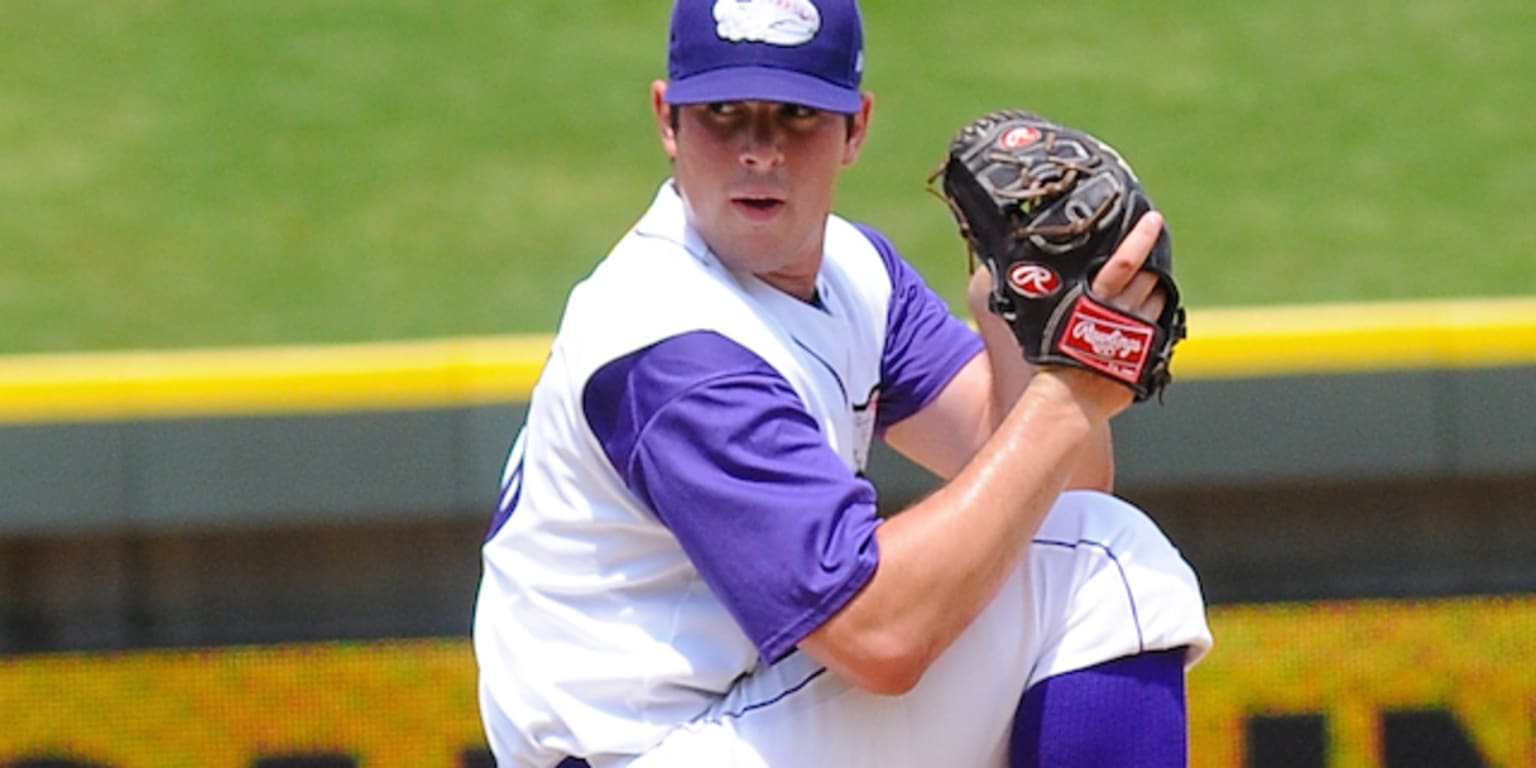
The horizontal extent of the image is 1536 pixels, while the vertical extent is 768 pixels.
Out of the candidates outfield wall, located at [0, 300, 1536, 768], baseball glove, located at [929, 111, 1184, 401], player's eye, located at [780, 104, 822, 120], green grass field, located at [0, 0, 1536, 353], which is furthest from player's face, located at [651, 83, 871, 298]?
green grass field, located at [0, 0, 1536, 353]

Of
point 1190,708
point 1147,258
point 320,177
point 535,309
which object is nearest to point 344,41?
point 320,177

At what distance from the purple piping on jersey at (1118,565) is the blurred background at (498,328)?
53.2 inches

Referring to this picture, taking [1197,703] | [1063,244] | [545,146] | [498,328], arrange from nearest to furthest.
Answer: [1063,244] → [1197,703] → [498,328] → [545,146]

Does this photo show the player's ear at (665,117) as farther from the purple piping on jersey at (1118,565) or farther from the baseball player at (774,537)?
the purple piping on jersey at (1118,565)

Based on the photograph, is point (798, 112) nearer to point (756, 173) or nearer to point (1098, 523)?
point (756, 173)

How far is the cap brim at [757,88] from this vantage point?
1.97m

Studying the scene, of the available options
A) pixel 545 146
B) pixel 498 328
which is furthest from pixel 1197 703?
pixel 545 146

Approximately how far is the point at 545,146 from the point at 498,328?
99cm

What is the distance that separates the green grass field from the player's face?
3419 millimetres

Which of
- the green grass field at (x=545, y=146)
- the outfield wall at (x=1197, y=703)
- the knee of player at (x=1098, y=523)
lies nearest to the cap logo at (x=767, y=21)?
the knee of player at (x=1098, y=523)

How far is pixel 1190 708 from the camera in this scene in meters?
3.47

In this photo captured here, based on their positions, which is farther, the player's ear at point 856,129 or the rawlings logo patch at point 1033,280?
the player's ear at point 856,129

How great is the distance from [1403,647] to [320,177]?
3.68m

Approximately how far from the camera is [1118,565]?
210 cm
